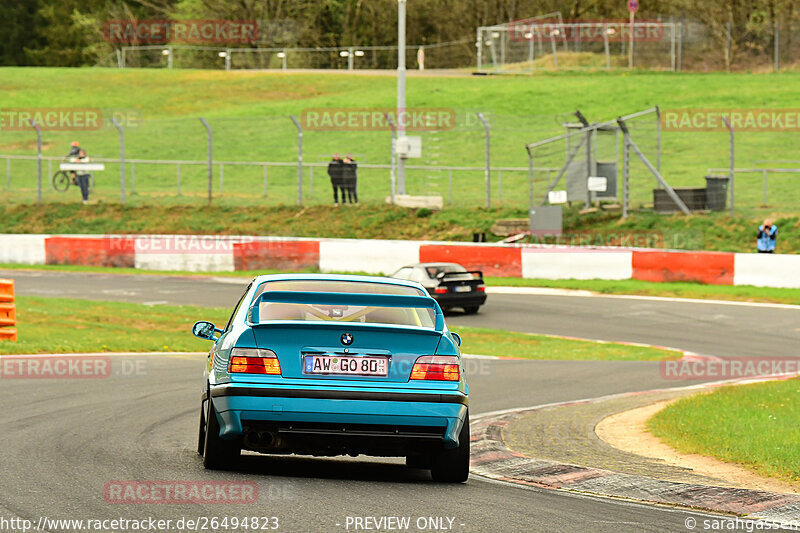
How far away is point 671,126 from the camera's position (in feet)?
153

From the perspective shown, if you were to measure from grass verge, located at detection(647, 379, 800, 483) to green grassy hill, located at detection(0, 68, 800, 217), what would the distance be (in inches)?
778

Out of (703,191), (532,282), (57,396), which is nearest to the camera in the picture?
(57,396)

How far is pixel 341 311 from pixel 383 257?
22600mm

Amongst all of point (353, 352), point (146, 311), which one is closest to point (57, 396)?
point (353, 352)

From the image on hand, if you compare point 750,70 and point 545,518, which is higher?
point 750,70

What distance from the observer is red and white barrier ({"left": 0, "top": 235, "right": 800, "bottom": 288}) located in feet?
92.1

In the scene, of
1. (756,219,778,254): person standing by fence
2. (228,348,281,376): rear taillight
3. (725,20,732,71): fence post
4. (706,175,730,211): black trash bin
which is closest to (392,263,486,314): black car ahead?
(756,219,778,254): person standing by fence

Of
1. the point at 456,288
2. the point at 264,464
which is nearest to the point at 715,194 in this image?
the point at 456,288

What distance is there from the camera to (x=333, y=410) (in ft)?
24.3

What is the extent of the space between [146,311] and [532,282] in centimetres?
1046

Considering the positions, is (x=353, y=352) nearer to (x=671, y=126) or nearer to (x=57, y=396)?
(x=57, y=396)

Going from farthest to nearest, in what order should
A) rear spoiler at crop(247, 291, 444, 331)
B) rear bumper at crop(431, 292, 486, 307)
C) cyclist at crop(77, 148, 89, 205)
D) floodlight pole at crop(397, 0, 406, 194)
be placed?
cyclist at crop(77, 148, 89, 205) < floodlight pole at crop(397, 0, 406, 194) < rear bumper at crop(431, 292, 486, 307) < rear spoiler at crop(247, 291, 444, 331)

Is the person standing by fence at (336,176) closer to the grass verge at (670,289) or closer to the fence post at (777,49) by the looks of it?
the grass verge at (670,289)

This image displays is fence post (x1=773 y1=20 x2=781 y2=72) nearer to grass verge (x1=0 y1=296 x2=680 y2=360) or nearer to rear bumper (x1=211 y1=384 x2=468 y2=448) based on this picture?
grass verge (x1=0 y1=296 x2=680 y2=360)
